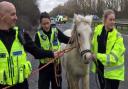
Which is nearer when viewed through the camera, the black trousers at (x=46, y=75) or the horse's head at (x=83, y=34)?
the horse's head at (x=83, y=34)

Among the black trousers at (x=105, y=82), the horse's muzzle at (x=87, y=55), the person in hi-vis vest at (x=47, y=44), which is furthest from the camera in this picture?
the person in hi-vis vest at (x=47, y=44)

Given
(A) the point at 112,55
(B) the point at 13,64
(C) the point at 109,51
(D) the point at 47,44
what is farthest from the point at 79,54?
(B) the point at 13,64

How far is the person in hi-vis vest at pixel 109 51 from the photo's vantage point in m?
6.34

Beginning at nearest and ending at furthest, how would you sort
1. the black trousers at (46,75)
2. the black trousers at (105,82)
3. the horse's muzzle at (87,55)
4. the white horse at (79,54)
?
the horse's muzzle at (87,55)
the white horse at (79,54)
the black trousers at (105,82)
the black trousers at (46,75)

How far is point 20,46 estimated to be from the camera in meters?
5.02

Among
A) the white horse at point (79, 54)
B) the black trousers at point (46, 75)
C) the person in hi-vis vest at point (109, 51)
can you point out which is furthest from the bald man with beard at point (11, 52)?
the black trousers at point (46, 75)

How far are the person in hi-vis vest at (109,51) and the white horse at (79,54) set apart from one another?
21 centimetres

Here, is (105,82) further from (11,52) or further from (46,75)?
(11,52)

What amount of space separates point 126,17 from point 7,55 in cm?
6975

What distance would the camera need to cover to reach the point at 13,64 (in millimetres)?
4910

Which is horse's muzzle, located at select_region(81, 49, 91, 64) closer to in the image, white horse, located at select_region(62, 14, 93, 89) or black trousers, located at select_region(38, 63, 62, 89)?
white horse, located at select_region(62, 14, 93, 89)

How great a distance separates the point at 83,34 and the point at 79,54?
665 mm

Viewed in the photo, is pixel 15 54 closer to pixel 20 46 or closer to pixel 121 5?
pixel 20 46

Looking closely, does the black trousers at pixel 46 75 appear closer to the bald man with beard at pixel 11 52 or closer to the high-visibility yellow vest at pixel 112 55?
the high-visibility yellow vest at pixel 112 55
